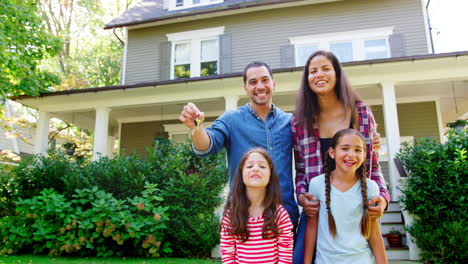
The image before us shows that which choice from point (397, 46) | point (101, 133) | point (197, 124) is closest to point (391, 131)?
point (397, 46)

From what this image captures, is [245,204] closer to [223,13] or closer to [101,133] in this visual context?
[101,133]

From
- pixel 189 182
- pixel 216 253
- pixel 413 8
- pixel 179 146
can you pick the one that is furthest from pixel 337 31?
pixel 216 253

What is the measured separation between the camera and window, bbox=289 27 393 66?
9672 mm

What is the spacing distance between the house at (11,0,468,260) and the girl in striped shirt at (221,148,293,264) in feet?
19.3

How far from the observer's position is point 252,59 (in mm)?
10633

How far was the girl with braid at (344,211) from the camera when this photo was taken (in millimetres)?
1760

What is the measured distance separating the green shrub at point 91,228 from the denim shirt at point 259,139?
12.6ft

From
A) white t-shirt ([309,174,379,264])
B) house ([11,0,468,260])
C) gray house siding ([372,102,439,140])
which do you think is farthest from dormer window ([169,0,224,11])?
white t-shirt ([309,174,379,264])

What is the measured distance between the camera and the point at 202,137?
1885 millimetres

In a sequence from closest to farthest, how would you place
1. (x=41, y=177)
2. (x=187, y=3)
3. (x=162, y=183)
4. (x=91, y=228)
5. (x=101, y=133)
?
1. (x=91, y=228)
2. (x=162, y=183)
3. (x=41, y=177)
4. (x=101, y=133)
5. (x=187, y=3)

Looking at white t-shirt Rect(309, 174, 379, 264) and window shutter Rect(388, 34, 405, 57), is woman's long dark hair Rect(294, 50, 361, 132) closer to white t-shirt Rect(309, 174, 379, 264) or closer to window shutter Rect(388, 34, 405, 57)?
white t-shirt Rect(309, 174, 379, 264)

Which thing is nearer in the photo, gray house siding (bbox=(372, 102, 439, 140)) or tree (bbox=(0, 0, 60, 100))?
tree (bbox=(0, 0, 60, 100))

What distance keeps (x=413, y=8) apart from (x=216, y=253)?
8758mm

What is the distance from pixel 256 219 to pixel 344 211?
49 cm
